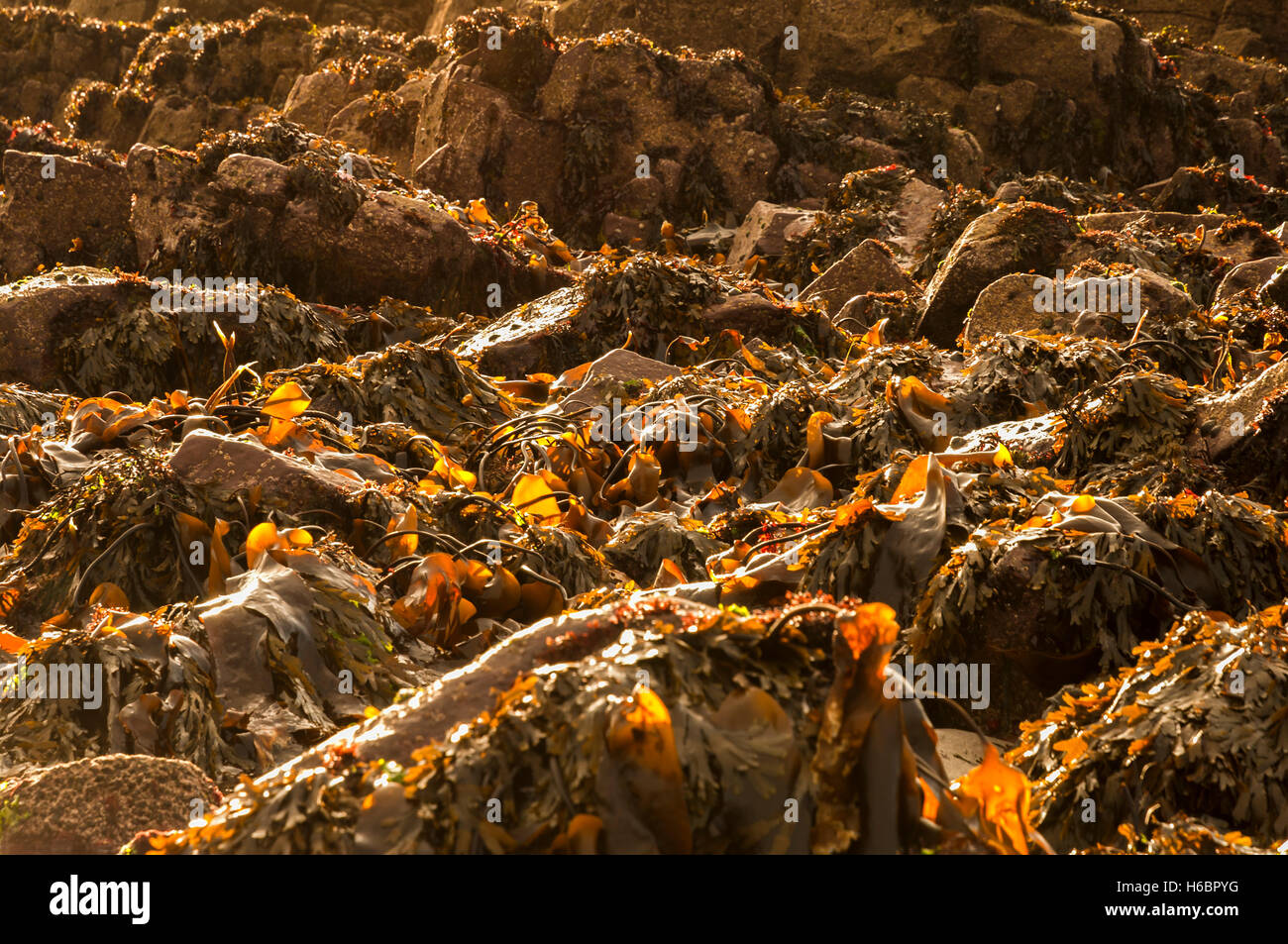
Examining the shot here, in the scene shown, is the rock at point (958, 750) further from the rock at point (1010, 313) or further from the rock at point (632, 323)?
the rock at point (632, 323)

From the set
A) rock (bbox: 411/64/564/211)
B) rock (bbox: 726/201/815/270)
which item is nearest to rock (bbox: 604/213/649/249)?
rock (bbox: 411/64/564/211)

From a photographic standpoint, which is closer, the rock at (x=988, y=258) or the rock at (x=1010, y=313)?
the rock at (x=1010, y=313)

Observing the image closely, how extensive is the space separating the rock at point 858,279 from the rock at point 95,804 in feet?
27.8

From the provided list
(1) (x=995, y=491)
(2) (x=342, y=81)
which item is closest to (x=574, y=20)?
(2) (x=342, y=81)

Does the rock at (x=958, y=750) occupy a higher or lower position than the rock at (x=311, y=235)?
lower

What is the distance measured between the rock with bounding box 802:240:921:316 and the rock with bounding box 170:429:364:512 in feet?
20.6

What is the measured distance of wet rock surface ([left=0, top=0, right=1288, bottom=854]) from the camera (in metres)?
1.94

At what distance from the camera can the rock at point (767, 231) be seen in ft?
40.9

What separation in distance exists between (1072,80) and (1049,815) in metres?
17.1

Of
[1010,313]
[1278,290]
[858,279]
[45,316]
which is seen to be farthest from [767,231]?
[45,316]

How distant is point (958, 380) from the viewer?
6.88 meters

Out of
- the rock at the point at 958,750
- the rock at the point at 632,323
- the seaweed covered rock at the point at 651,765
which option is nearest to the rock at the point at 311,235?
the rock at the point at 632,323

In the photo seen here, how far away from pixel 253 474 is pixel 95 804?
253cm
